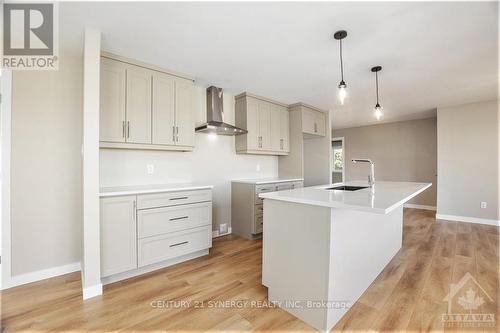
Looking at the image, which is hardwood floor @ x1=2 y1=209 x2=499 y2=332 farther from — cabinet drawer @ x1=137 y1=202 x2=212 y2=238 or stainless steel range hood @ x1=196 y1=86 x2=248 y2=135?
stainless steel range hood @ x1=196 y1=86 x2=248 y2=135

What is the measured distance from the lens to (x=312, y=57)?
8.18 ft

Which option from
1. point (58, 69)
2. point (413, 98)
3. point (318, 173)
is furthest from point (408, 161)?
point (58, 69)

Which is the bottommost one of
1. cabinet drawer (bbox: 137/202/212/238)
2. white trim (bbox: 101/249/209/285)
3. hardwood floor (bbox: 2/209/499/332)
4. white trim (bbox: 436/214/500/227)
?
hardwood floor (bbox: 2/209/499/332)

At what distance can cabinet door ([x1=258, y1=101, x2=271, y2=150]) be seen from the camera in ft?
12.9

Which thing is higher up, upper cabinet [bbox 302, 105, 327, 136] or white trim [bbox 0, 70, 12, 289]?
upper cabinet [bbox 302, 105, 327, 136]

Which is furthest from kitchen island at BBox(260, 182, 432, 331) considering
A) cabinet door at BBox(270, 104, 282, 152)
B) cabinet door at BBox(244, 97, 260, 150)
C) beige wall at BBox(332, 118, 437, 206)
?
beige wall at BBox(332, 118, 437, 206)

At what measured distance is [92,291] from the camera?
6.40 ft

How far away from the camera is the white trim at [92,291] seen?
6.31 ft

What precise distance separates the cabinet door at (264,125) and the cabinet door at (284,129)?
0.35 meters

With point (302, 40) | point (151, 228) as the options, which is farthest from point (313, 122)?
point (151, 228)

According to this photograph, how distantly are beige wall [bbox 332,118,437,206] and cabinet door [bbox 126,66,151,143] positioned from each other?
237 inches

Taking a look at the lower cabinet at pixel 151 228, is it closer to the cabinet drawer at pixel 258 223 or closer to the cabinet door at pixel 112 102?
the cabinet door at pixel 112 102

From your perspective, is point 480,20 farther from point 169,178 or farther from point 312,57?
point 169,178

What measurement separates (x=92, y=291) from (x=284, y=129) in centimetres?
364
